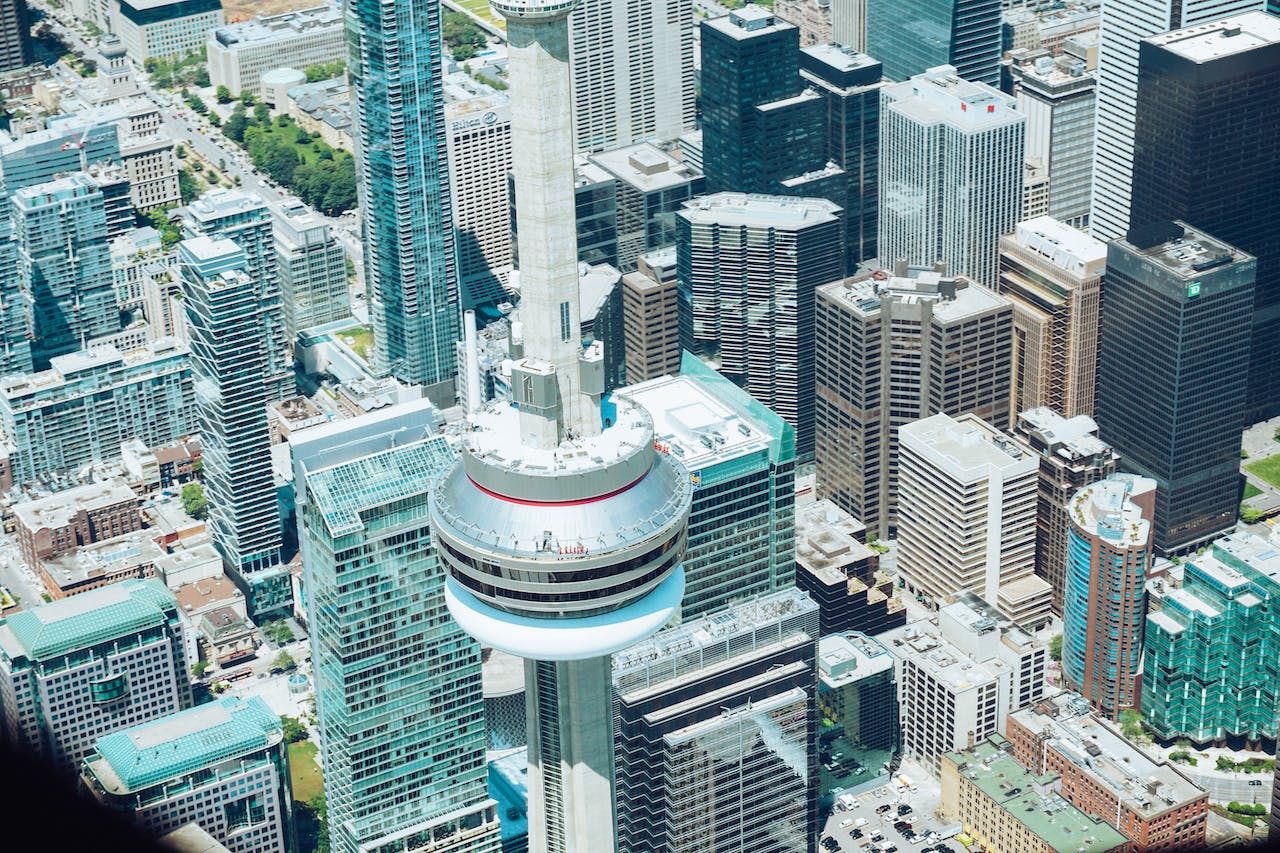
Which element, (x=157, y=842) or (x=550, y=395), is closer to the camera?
(x=157, y=842)

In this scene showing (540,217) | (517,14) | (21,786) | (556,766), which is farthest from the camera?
(556,766)

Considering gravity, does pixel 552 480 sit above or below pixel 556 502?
above

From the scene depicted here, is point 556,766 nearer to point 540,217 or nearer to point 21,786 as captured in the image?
point 540,217

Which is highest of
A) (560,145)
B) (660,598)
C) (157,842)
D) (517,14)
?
(157,842)

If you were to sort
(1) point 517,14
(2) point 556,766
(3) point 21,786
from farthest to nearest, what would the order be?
1. (2) point 556,766
2. (1) point 517,14
3. (3) point 21,786

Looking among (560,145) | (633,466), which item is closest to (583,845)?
(633,466)

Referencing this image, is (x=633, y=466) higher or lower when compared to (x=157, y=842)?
lower

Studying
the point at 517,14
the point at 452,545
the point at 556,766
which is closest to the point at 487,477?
the point at 452,545

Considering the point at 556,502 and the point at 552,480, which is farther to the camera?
the point at 556,502
